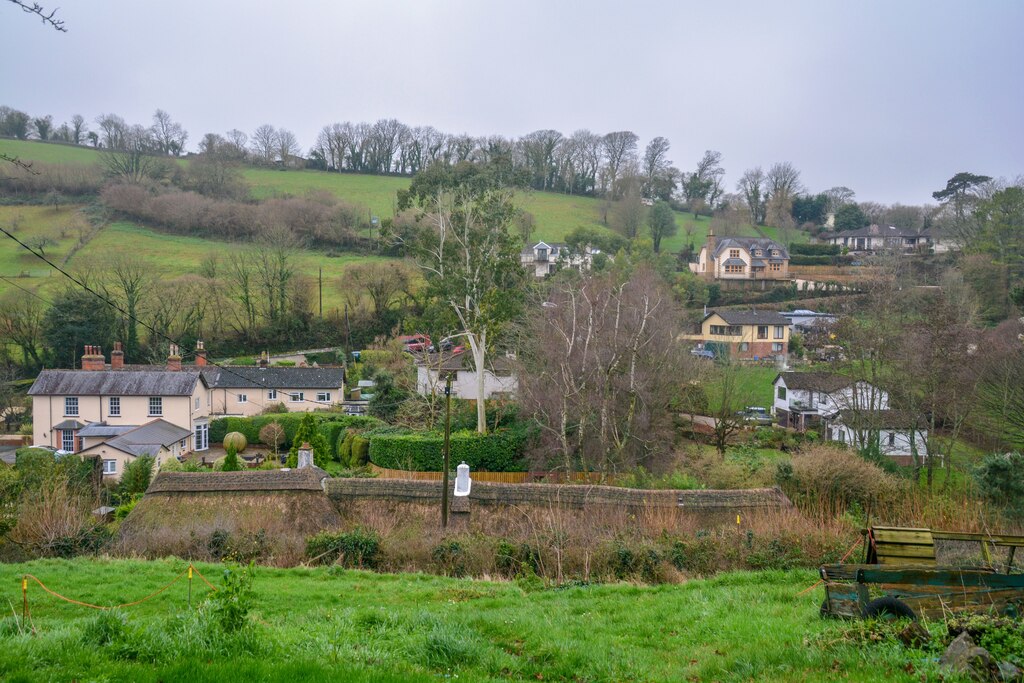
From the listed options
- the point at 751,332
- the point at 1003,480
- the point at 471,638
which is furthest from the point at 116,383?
the point at 751,332

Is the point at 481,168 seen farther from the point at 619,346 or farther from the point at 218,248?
the point at 218,248

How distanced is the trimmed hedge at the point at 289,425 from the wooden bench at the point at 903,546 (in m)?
28.3

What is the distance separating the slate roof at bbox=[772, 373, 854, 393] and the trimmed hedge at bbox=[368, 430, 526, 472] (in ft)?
47.9

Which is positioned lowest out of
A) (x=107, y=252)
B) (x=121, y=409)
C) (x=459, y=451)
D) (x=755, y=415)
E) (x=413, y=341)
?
(x=459, y=451)

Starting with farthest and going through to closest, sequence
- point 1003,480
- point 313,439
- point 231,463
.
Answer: point 313,439
point 231,463
point 1003,480

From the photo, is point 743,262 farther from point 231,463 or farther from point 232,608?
point 232,608

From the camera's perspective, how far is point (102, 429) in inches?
1342

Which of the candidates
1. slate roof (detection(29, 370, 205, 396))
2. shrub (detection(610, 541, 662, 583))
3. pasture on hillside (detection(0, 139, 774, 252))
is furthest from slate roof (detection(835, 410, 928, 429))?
pasture on hillside (detection(0, 139, 774, 252))

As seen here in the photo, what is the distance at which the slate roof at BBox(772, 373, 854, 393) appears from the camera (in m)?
32.1

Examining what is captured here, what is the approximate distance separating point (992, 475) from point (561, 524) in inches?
510

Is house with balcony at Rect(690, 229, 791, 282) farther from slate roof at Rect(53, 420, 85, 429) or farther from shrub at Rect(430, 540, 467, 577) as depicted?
shrub at Rect(430, 540, 467, 577)

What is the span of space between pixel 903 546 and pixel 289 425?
33951 mm

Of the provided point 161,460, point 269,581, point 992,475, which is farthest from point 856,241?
point 269,581

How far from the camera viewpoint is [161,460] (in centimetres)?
3133
